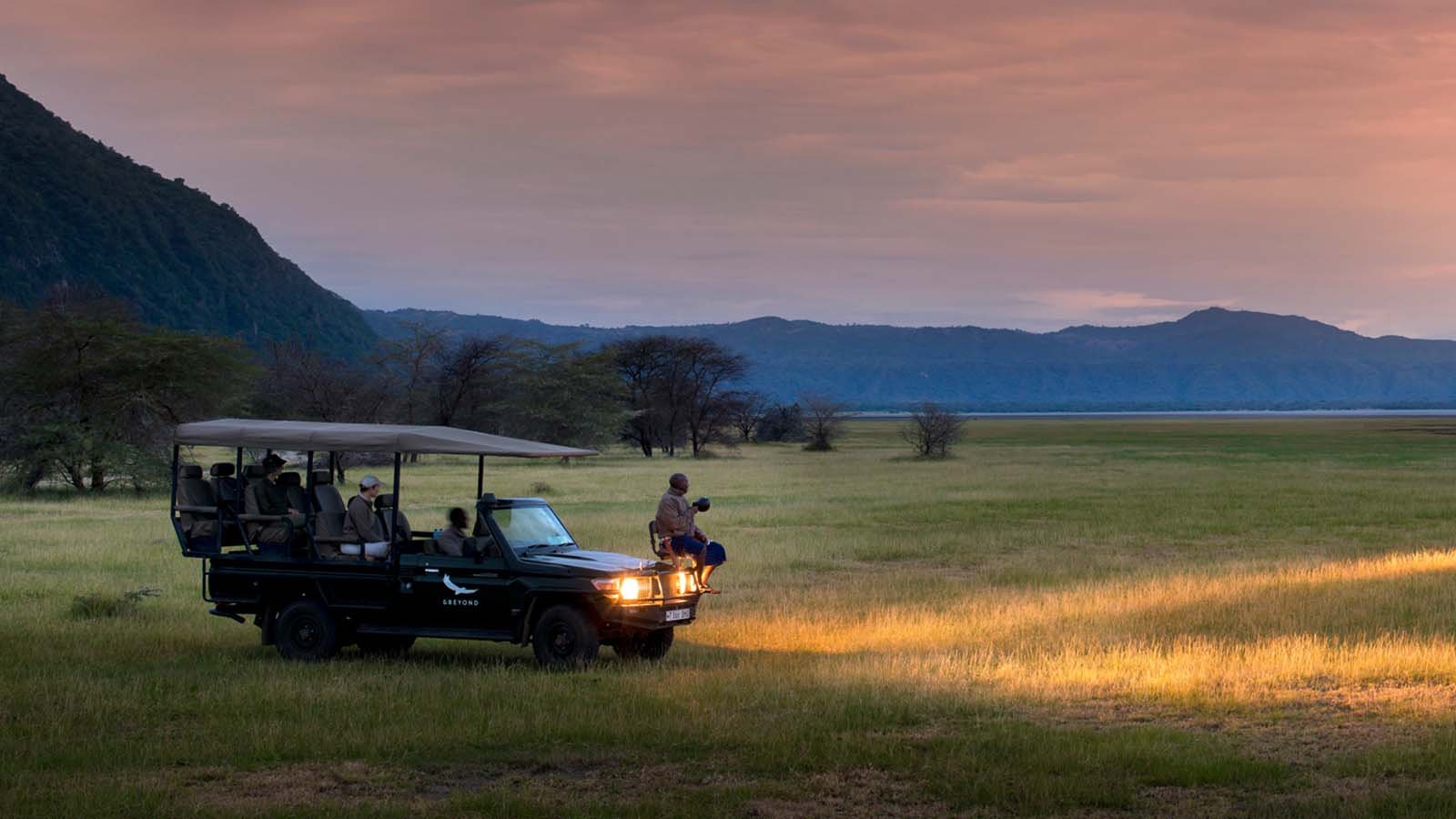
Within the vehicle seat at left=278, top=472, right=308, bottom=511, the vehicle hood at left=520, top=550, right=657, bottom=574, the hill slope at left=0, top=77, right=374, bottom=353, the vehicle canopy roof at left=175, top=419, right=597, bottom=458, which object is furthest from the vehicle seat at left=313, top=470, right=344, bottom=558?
the hill slope at left=0, top=77, right=374, bottom=353

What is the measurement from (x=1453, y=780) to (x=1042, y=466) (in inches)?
2699

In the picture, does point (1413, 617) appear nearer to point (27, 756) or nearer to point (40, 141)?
point (27, 756)

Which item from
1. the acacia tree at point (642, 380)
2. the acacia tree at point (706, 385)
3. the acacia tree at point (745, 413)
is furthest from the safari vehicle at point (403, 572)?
the acacia tree at point (745, 413)

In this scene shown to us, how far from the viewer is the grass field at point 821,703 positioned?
32.3 feet

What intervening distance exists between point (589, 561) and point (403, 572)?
76.1 inches

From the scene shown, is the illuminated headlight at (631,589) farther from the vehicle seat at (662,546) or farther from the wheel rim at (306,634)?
the wheel rim at (306,634)

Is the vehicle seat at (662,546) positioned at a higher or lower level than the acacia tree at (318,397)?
lower

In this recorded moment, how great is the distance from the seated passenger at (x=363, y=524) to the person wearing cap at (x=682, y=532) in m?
3.74

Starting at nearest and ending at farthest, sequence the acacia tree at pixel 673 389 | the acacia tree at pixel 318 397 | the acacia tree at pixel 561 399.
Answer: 1. the acacia tree at pixel 318 397
2. the acacia tree at pixel 561 399
3. the acacia tree at pixel 673 389

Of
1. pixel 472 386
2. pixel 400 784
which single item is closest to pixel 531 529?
pixel 400 784

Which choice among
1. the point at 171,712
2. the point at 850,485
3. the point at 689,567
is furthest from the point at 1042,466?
the point at 171,712

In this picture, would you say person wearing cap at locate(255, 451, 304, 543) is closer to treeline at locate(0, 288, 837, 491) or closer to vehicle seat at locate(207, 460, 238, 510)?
vehicle seat at locate(207, 460, 238, 510)

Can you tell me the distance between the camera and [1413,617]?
64.3 ft

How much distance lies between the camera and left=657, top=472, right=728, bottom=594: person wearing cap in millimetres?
18250
